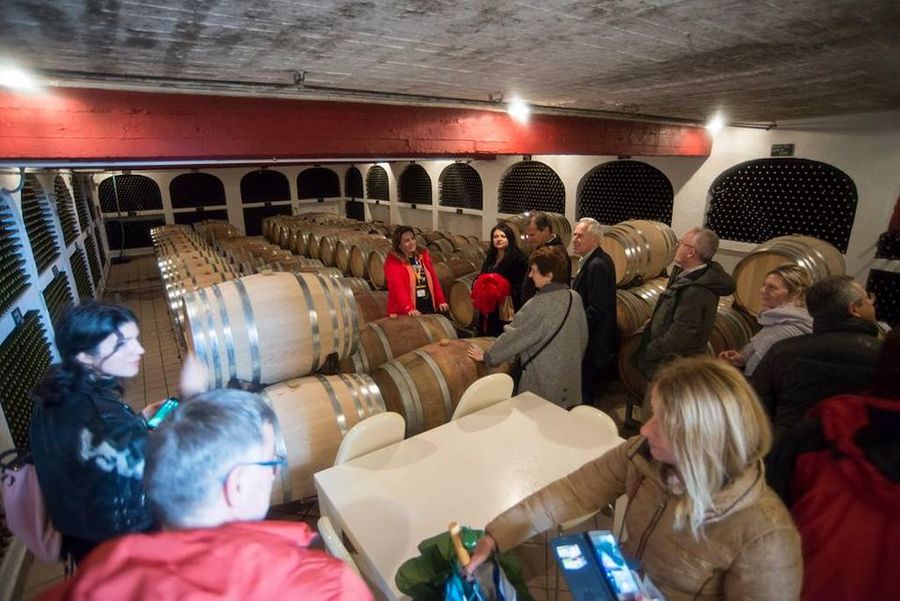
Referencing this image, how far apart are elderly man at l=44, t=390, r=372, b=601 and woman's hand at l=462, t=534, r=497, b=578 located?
49 cm

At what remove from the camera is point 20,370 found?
3268mm

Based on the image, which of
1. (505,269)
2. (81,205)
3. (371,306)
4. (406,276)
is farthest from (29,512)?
(81,205)

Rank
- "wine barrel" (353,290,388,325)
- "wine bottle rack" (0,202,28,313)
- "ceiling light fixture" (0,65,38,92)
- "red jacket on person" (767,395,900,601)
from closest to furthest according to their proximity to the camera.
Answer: "red jacket on person" (767,395,900,601) < "ceiling light fixture" (0,65,38,92) < "wine bottle rack" (0,202,28,313) < "wine barrel" (353,290,388,325)

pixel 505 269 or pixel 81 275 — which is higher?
pixel 505 269

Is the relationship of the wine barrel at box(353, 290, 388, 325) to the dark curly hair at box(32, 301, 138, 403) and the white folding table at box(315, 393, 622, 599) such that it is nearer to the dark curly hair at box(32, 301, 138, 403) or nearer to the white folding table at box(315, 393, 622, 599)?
the white folding table at box(315, 393, 622, 599)

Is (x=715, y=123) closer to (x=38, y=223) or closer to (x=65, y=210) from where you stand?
(x=38, y=223)

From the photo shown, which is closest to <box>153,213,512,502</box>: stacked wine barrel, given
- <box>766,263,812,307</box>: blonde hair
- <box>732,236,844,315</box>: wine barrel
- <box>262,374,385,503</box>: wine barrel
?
<box>262,374,385,503</box>: wine barrel

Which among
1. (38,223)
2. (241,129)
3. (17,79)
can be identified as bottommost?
(38,223)

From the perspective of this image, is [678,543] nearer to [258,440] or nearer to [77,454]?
[258,440]

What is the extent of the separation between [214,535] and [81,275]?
8951mm

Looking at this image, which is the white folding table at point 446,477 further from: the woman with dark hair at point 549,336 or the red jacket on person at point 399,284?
the red jacket on person at point 399,284

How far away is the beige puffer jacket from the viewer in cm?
104

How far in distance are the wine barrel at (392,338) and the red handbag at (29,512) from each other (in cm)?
190

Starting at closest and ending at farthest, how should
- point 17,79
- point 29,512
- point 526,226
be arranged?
point 29,512 → point 17,79 → point 526,226
